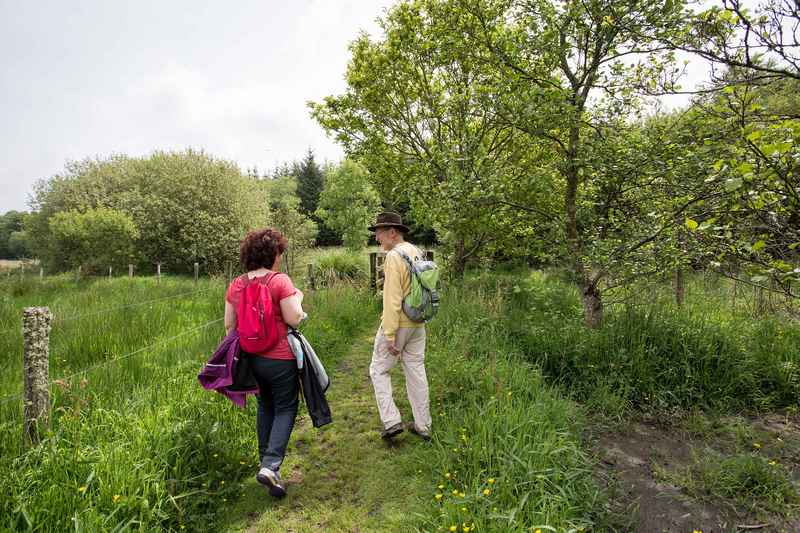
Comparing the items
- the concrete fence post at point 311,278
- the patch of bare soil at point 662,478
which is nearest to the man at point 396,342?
the patch of bare soil at point 662,478

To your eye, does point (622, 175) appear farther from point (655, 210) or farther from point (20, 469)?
point (20, 469)

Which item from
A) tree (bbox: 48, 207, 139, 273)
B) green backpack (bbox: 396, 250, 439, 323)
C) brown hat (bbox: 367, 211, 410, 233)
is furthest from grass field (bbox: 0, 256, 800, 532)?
tree (bbox: 48, 207, 139, 273)

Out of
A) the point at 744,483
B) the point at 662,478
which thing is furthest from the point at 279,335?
the point at 744,483

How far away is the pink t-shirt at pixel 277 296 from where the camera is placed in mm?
2846

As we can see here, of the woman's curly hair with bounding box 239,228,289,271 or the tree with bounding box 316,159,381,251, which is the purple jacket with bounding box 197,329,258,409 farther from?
the tree with bounding box 316,159,381,251

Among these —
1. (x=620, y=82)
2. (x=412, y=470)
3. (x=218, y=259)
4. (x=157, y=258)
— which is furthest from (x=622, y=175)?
(x=157, y=258)

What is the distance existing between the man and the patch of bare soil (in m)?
1.51

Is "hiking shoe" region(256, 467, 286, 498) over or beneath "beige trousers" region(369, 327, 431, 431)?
beneath

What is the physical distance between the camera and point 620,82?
4.90m

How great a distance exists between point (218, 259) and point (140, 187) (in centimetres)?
642

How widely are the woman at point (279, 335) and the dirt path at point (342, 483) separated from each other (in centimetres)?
19

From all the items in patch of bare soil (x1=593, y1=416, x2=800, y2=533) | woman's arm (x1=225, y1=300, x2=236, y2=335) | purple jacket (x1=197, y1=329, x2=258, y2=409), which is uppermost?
woman's arm (x1=225, y1=300, x2=236, y2=335)

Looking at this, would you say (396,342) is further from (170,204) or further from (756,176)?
(170,204)

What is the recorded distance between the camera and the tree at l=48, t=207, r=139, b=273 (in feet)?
56.2
